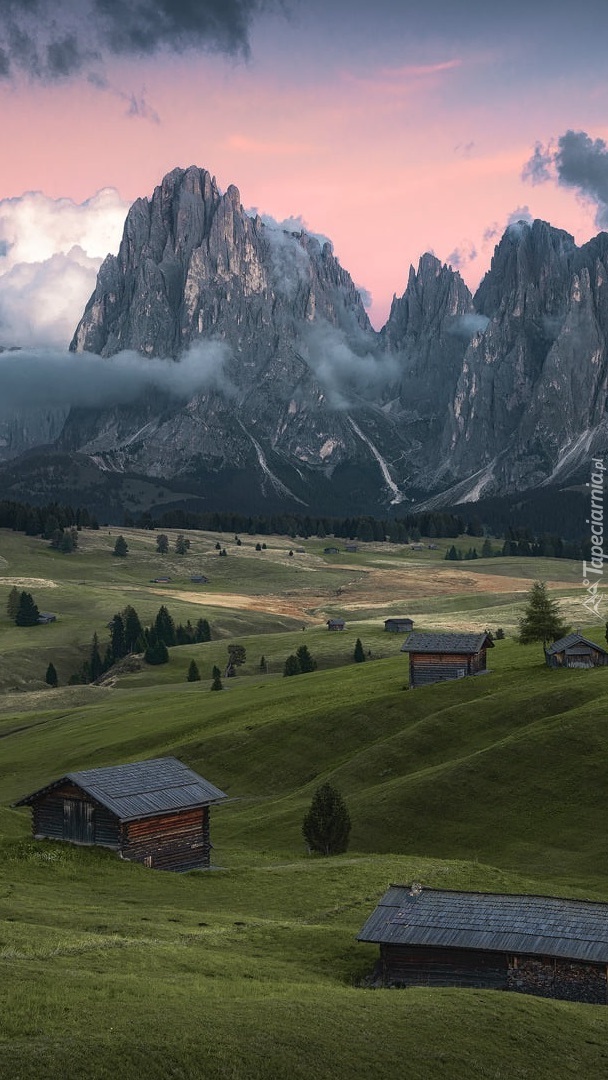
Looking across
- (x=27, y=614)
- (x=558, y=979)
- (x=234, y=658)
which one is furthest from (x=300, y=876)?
(x=27, y=614)

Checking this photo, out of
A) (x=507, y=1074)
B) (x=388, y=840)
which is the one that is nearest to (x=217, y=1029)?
(x=507, y=1074)

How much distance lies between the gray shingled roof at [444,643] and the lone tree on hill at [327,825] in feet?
127

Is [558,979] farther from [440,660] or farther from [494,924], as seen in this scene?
[440,660]

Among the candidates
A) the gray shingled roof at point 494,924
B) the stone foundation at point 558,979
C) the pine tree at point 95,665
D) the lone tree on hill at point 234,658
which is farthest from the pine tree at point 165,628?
the stone foundation at point 558,979

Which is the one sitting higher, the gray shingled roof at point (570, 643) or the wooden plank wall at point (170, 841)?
the gray shingled roof at point (570, 643)

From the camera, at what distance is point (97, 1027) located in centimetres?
2556

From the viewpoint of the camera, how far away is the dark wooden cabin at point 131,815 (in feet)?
169

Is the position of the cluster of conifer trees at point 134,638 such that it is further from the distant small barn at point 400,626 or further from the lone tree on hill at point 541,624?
the lone tree on hill at point 541,624

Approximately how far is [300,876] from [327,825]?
666 cm

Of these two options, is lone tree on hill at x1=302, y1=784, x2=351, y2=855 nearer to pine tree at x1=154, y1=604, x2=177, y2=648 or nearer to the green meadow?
the green meadow

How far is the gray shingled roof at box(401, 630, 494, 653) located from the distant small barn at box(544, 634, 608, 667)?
7.89 metres

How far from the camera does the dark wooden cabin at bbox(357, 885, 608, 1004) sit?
34500mm

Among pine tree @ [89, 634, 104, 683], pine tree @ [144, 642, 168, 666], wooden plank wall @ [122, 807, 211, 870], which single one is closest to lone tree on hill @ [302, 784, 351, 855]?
wooden plank wall @ [122, 807, 211, 870]

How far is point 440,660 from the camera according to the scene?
9600 cm
